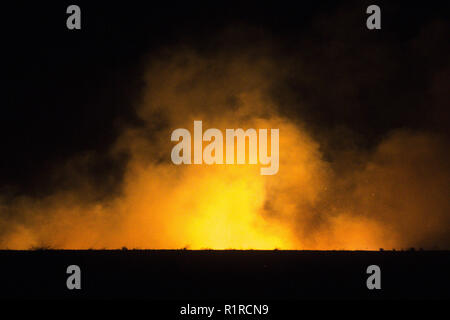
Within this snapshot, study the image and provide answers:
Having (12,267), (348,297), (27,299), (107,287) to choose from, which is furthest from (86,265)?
(348,297)

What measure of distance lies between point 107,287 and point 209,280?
11.8 ft

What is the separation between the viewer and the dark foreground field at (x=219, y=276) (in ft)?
57.9

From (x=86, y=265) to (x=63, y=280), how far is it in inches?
134

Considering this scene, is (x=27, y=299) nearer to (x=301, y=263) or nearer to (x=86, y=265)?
(x=86, y=265)

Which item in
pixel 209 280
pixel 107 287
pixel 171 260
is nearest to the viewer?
pixel 107 287

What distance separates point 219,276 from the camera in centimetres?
2025

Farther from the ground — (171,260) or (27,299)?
(171,260)

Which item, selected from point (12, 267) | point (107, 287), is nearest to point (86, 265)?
point (12, 267)

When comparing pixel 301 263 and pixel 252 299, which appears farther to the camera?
pixel 301 263

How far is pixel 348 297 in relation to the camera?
685 inches

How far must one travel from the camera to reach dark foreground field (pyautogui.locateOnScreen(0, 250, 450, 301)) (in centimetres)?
1764
